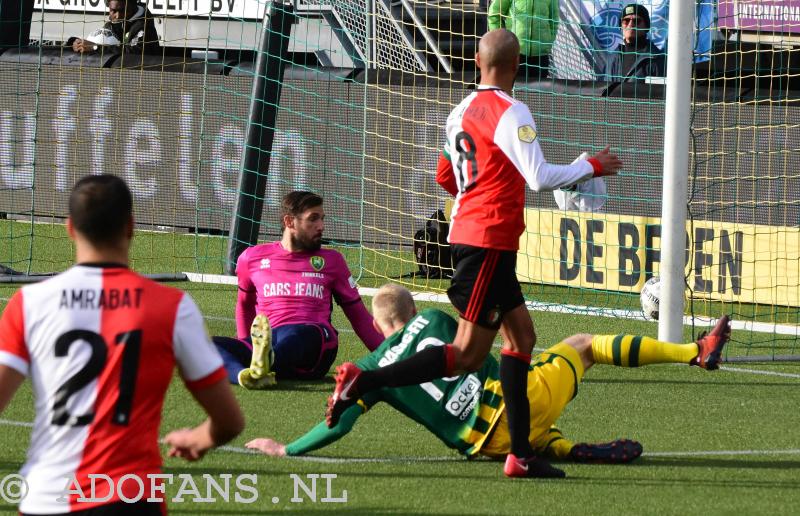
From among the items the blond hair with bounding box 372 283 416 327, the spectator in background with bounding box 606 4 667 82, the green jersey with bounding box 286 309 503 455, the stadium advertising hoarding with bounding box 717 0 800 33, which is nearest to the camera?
the green jersey with bounding box 286 309 503 455

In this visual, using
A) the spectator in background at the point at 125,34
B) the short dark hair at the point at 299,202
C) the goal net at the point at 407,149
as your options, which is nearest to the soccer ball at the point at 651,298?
the goal net at the point at 407,149

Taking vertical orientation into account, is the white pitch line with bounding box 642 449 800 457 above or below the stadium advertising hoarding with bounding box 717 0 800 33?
below

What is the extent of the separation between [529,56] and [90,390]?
35.3 feet

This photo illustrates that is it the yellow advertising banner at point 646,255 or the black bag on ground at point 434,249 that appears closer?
the yellow advertising banner at point 646,255

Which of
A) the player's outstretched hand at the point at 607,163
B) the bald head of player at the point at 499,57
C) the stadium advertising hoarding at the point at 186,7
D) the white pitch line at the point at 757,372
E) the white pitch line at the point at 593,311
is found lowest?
the white pitch line at the point at 757,372

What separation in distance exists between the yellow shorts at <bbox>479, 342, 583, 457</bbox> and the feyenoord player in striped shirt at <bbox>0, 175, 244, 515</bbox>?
3.10m

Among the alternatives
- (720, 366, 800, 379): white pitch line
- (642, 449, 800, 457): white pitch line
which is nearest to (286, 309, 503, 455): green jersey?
(642, 449, 800, 457): white pitch line

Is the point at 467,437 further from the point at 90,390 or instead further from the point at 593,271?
the point at 593,271

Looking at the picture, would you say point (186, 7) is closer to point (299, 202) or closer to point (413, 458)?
point (299, 202)

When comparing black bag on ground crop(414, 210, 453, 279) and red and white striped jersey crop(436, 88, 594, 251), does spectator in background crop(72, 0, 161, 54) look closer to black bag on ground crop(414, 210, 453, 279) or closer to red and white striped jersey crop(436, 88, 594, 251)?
black bag on ground crop(414, 210, 453, 279)

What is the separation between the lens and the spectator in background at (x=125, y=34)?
52.4 ft

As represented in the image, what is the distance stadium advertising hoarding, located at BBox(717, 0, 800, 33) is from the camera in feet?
46.2

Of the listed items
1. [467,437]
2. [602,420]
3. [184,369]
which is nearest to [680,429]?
[602,420]

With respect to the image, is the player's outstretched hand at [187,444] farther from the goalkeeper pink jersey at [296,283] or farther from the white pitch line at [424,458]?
the goalkeeper pink jersey at [296,283]
